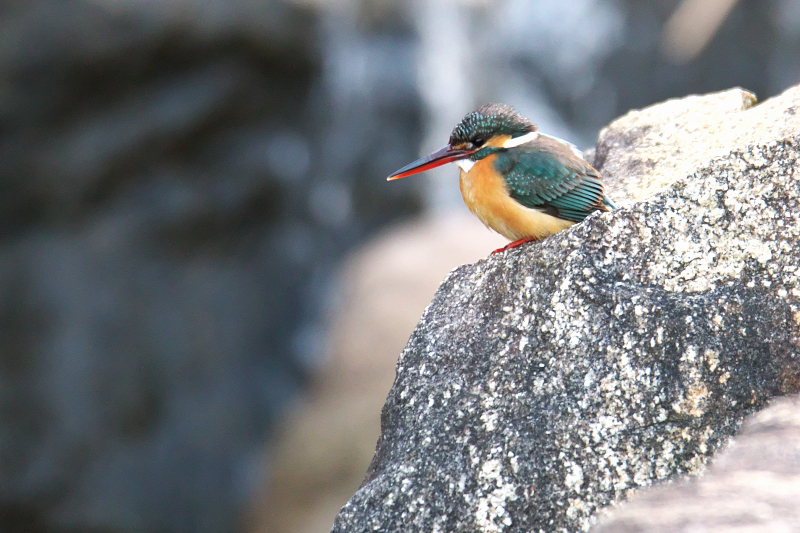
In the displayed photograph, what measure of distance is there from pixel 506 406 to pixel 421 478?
295mm

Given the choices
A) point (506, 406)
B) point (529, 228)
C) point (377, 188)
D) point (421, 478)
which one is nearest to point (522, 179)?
point (529, 228)

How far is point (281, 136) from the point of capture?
8.16 m

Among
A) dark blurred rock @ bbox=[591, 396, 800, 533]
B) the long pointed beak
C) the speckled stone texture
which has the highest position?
the long pointed beak

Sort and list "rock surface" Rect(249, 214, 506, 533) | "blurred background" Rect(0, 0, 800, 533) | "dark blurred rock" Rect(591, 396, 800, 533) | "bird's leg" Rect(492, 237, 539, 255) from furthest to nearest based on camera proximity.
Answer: "blurred background" Rect(0, 0, 800, 533)
"rock surface" Rect(249, 214, 506, 533)
"bird's leg" Rect(492, 237, 539, 255)
"dark blurred rock" Rect(591, 396, 800, 533)

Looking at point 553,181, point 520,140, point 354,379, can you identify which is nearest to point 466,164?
point 520,140

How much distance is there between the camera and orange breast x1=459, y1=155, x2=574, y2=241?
2.45 metres

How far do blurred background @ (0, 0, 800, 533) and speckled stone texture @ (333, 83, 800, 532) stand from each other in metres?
3.89

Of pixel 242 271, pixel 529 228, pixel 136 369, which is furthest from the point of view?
pixel 242 271

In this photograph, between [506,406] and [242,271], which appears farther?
[242,271]

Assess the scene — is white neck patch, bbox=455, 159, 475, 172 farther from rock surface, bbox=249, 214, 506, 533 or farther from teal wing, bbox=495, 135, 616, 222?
rock surface, bbox=249, 214, 506, 533

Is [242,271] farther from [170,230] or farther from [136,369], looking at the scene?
[136,369]

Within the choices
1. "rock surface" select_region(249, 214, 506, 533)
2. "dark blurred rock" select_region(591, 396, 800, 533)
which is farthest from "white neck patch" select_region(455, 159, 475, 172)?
"rock surface" select_region(249, 214, 506, 533)

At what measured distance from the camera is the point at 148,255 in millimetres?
7242

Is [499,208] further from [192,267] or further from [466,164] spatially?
[192,267]
